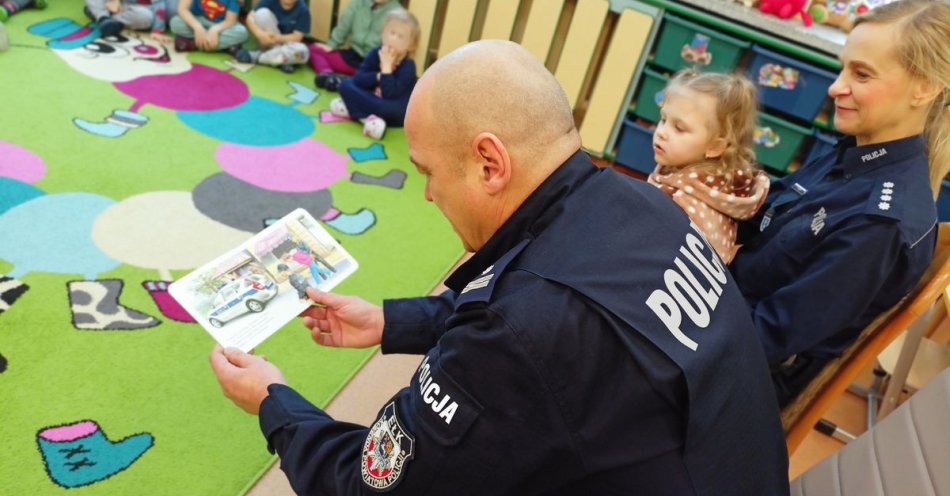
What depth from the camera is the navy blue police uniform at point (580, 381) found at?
90 centimetres

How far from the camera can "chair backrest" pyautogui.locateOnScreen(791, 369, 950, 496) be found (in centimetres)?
106

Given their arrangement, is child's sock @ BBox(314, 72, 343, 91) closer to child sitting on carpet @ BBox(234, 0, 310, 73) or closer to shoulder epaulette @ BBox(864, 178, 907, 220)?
child sitting on carpet @ BBox(234, 0, 310, 73)

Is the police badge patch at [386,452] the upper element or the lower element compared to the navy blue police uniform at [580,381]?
lower

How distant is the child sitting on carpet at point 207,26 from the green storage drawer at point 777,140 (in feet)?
10.2

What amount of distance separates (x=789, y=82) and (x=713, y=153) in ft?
5.13

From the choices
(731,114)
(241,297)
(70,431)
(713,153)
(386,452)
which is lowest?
(70,431)

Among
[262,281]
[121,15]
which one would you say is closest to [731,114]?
[262,281]

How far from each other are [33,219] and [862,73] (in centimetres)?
273

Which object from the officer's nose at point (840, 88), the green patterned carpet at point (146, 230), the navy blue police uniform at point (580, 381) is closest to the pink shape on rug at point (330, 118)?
the green patterned carpet at point (146, 230)

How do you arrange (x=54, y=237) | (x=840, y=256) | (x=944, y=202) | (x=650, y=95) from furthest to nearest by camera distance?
1. (x=650, y=95)
2. (x=944, y=202)
3. (x=54, y=237)
4. (x=840, y=256)

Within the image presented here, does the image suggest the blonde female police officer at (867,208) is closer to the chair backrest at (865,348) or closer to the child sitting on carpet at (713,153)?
the chair backrest at (865,348)

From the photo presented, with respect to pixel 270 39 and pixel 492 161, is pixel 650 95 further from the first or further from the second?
pixel 492 161

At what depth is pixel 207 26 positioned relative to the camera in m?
3.94

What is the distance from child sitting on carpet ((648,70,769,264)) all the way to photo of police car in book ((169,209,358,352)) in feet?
3.44
